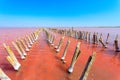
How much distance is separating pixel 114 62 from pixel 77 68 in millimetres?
3952

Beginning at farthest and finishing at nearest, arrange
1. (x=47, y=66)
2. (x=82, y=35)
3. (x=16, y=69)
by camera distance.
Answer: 1. (x=82, y=35)
2. (x=47, y=66)
3. (x=16, y=69)

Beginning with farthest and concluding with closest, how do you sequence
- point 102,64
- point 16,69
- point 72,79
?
point 102,64 < point 16,69 < point 72,79

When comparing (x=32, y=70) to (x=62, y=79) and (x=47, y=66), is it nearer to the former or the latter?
(x=47, y=66)

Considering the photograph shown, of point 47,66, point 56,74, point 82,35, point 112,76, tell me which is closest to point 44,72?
point 56,74

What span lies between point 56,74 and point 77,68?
5.59 feet

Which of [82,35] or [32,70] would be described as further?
[82,35]

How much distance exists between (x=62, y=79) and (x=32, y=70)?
247 cm

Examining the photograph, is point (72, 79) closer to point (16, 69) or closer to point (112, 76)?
point (112, 76)

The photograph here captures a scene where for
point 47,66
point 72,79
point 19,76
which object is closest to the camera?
point 72,79

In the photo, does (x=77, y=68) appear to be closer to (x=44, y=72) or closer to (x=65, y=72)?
(x=65, y=72)

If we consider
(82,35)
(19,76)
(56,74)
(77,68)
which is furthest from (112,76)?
(82,35)

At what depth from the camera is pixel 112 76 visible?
11.9m

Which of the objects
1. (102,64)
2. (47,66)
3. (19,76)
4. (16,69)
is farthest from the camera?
(102,64)

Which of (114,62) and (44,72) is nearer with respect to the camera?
(44,72)
